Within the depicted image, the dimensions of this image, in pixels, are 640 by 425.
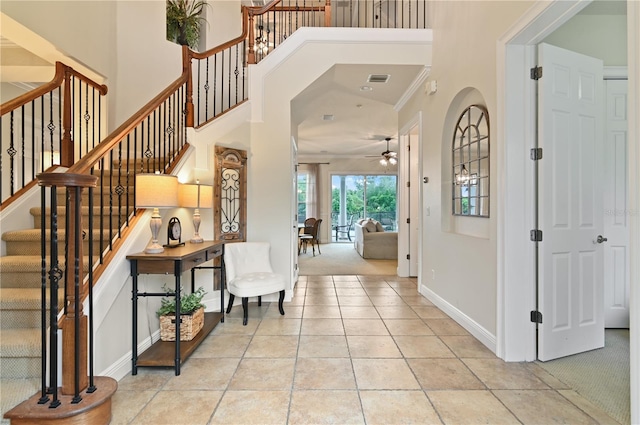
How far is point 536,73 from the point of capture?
8.09 feet

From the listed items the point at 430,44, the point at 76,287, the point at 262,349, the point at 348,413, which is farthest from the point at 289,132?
the point at 348,413

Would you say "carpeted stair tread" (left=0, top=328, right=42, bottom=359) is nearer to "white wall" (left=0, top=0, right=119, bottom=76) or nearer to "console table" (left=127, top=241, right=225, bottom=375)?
"console table" (left=127, top=241, right=225, bottom=375)

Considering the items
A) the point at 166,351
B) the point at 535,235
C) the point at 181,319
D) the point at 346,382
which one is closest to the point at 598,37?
the point at 535,235

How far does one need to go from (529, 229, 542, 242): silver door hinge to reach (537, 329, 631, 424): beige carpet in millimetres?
939

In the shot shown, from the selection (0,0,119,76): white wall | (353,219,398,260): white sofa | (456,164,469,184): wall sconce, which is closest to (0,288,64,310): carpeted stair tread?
(0,0,119,76): white wall

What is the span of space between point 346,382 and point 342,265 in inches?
183

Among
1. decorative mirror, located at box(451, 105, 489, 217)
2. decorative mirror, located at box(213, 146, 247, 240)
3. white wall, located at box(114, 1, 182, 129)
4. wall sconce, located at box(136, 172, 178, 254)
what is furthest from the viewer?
white wall, located at box(114, 1, 182, 129)

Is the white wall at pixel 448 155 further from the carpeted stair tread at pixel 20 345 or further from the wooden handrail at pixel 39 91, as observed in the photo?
the wooden handrail at pixel 39 91

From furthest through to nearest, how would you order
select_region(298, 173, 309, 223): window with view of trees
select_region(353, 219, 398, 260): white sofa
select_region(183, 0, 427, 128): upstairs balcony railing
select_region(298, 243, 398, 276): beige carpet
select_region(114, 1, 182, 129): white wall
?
1. select_region(298, 173, 309, 223): window with view of trees
2. select_region(353, 219, 398, 260): white sofa
3. select_region(298, 243, 398, 276): beige carpet
4. select_region(114, 1, 182, 129): white wall
5. select_region(183, 0, 427, 128): upstairs balcony railing

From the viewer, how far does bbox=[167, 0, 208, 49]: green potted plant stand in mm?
4949

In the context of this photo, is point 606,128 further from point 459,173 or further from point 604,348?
point 604,348

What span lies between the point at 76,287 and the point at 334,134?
22.9 feet

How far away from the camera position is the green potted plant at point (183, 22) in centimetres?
495

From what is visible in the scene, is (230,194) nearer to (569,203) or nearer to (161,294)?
(161,294)
